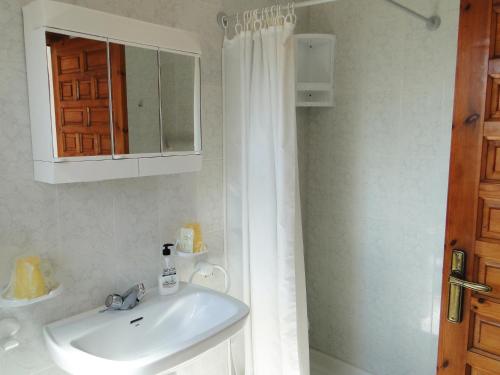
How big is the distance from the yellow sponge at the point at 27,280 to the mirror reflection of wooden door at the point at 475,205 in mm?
1452

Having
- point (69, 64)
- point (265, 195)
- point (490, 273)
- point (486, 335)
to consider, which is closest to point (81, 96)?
point (69, 64)

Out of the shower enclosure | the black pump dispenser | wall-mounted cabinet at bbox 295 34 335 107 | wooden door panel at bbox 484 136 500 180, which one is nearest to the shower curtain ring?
the shower enclosure

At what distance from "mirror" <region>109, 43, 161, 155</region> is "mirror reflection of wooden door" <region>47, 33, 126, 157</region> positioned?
0.06ft

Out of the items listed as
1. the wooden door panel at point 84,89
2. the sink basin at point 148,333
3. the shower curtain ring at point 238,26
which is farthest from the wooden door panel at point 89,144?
the shower curtain ring at point 238,26

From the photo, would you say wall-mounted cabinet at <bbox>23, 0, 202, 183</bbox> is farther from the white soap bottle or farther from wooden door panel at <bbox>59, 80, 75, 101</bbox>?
the white soap bottle

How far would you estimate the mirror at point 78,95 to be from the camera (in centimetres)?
139

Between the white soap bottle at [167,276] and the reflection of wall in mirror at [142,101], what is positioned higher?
the reflection of wall in mirror at [142,101]

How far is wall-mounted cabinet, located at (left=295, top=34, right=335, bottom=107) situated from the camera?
2428mm

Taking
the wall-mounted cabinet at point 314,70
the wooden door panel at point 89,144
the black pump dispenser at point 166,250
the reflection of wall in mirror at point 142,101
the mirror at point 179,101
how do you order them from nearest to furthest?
1. the wooden door panel at point 89,144
2. the reflection of wall in mirror at point 142,101
3. the mirror at point 179,101
4. the black pump dispenser at point 166,250
5. the wall-mounted cabinet at point 314,70

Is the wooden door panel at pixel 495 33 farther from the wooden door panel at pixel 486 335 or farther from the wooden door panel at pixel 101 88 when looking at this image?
the wooden door panel at pixel 101 88

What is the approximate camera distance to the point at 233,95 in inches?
80.4

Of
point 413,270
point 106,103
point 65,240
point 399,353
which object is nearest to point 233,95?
point 106,103

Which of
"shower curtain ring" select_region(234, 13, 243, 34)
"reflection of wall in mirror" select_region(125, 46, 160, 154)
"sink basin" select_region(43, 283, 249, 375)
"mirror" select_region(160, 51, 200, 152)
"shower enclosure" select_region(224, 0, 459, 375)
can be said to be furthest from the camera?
"shower enclosure" select_region(224, 0, 459, 375)

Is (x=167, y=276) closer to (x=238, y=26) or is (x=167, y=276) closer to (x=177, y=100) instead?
(x=177, y=100)
